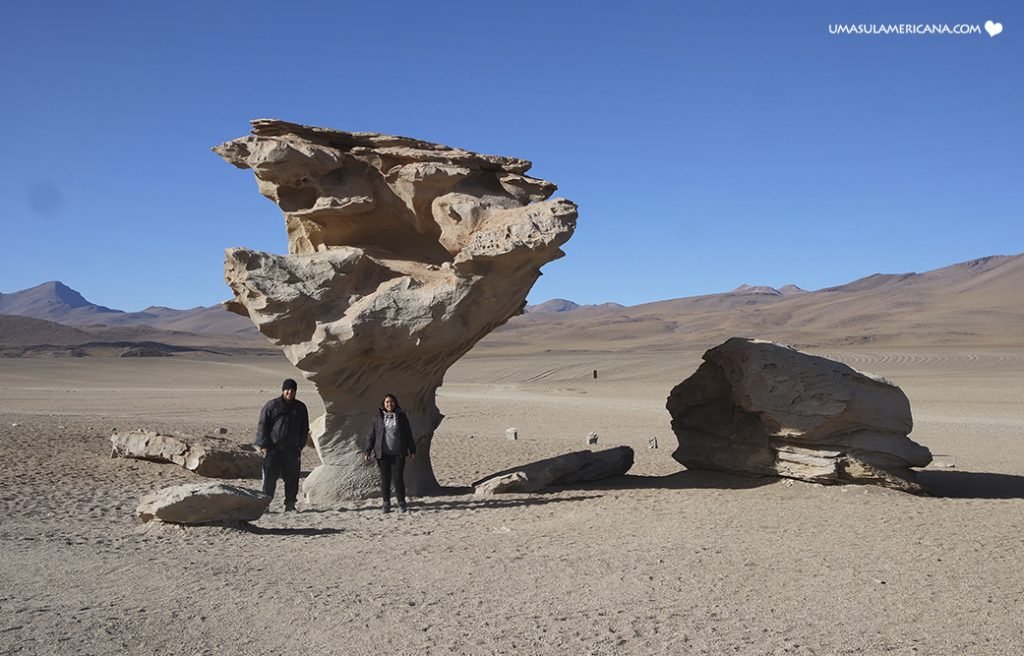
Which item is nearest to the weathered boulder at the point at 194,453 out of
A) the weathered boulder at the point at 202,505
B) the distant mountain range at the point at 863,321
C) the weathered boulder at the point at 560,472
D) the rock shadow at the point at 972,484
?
the weathered boulder at the point at 560,472

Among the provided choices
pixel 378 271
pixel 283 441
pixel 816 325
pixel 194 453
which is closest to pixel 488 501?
pixel 283 441

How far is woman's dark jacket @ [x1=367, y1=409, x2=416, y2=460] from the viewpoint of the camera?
1004 cm

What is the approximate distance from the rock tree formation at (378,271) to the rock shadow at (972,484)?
5.69m

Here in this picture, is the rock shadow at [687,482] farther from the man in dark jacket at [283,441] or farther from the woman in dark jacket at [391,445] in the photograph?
the man in dark jacket at [283,441]

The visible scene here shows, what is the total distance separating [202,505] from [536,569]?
131 inches

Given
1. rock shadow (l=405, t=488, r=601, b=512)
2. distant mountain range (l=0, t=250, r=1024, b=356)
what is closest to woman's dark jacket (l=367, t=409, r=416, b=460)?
rock shadow (l=405, t=488, r=601, b=512)

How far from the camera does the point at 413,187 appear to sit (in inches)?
435

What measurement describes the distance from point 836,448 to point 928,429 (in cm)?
1086

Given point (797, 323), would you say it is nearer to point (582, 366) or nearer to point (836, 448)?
point (582, 366)

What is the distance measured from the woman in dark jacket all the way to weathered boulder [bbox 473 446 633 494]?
4.60 ft

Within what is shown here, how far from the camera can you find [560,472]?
37.8 ft

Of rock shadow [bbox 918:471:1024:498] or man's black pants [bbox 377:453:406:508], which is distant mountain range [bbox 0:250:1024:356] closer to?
rock shadow [bbox 918:471:1024:498]

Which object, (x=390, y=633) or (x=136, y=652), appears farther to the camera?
(x=390, y=633)

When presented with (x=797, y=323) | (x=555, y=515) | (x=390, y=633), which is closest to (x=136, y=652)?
(x=390, y=633)
